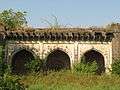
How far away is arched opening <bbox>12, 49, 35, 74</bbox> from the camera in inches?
1091

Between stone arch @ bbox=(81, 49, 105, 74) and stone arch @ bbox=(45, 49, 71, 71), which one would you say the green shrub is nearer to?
stone arch @ bbox=(81, 49, 105, 74)

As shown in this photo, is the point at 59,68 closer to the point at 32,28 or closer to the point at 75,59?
the point at 75,59

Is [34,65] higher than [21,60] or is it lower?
lower

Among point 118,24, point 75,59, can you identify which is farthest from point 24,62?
point 118,24

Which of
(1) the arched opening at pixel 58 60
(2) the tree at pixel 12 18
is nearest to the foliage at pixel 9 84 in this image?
(1) the arched opening at pixel 58 60

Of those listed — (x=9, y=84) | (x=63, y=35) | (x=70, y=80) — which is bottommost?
(x=70, y=80)

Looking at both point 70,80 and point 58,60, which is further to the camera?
point 58,60

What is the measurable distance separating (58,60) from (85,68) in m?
3.05

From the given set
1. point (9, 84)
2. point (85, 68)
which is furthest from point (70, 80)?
point (9, 84)

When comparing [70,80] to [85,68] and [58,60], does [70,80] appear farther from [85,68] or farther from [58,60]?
[58,60]

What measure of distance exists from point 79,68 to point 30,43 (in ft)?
14.0

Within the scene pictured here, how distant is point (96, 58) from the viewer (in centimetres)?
2845

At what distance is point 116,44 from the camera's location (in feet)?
89.6

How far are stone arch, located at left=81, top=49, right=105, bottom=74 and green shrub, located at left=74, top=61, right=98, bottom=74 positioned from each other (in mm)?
1127
